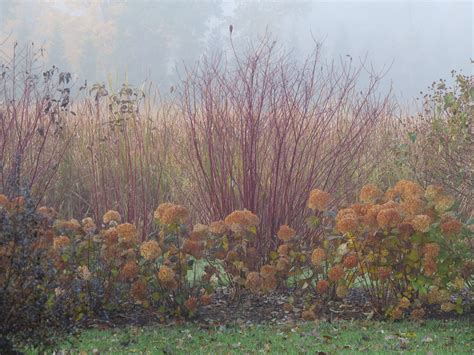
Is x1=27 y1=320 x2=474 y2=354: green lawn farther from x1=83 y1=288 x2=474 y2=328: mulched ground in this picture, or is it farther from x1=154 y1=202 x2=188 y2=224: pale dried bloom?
x1=154 y1=202 x2=188 y2=224: pale dried bloom

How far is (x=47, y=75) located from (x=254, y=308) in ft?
8.35

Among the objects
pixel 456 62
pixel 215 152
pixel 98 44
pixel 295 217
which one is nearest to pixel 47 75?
pixel 215 152

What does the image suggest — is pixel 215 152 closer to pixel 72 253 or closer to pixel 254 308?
pixel 254 308

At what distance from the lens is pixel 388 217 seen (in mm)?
4711

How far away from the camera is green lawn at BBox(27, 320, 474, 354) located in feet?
14.2

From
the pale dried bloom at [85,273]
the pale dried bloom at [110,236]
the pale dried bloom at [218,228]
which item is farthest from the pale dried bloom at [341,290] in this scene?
the pale dried bloom at [85,273]

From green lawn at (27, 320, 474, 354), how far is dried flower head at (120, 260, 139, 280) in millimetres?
344

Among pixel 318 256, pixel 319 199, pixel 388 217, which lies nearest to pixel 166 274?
pixel 318 256

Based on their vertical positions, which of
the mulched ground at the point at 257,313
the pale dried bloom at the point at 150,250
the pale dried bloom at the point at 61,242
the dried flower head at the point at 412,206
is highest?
the dried flower head at the point at 412,206

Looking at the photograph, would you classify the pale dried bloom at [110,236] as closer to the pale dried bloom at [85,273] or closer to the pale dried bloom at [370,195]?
the pale dried bloom at [85,273]

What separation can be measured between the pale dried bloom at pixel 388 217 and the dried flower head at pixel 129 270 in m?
1.60

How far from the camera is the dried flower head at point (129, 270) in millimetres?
4891

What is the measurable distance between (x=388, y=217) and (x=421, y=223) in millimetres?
216

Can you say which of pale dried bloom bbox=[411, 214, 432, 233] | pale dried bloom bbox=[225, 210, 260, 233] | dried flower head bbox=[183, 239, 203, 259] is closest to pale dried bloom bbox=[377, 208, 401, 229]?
pale dried bloom bbox=[411, 214, 432, 233]
